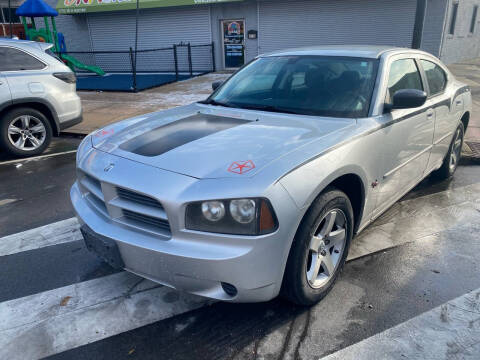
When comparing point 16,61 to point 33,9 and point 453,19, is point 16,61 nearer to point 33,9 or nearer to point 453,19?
point 33,9

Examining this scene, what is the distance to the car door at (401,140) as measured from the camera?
3.24 meters

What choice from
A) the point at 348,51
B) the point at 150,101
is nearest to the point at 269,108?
the point at 348,51

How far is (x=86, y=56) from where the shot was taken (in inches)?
843

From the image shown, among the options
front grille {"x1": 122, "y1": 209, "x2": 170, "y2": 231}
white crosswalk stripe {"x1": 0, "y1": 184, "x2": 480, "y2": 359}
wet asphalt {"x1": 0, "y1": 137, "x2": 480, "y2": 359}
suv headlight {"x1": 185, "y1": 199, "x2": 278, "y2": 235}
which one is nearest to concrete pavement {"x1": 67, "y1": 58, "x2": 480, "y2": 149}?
wet asphalt {"x1": 0, "y1": 137, "x2": 480, "y2": 359}

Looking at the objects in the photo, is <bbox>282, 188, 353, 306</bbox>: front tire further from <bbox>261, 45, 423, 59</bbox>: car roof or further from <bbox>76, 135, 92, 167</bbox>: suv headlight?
<bbox>76, 135, 92, 167</bbox>: suv headlight

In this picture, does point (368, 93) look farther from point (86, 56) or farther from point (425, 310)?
point (86, 56)

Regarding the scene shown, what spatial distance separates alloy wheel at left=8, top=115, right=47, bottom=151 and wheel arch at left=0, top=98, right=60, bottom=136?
0.18 m

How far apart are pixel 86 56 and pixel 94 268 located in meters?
20.7

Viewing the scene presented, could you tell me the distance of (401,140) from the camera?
11.2 ft

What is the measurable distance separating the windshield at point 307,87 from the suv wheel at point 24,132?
13.7 feet

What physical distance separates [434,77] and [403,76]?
0.90 metres

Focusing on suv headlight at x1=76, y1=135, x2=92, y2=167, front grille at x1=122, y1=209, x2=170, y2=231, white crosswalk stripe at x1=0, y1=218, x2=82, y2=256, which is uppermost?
suv headlight at x1=76, y1=135, x2=92, y2=167

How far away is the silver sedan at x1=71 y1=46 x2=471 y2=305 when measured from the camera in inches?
87.3

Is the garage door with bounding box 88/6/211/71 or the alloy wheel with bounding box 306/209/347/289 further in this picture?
the garage door with bounding box 88/6/211/71
